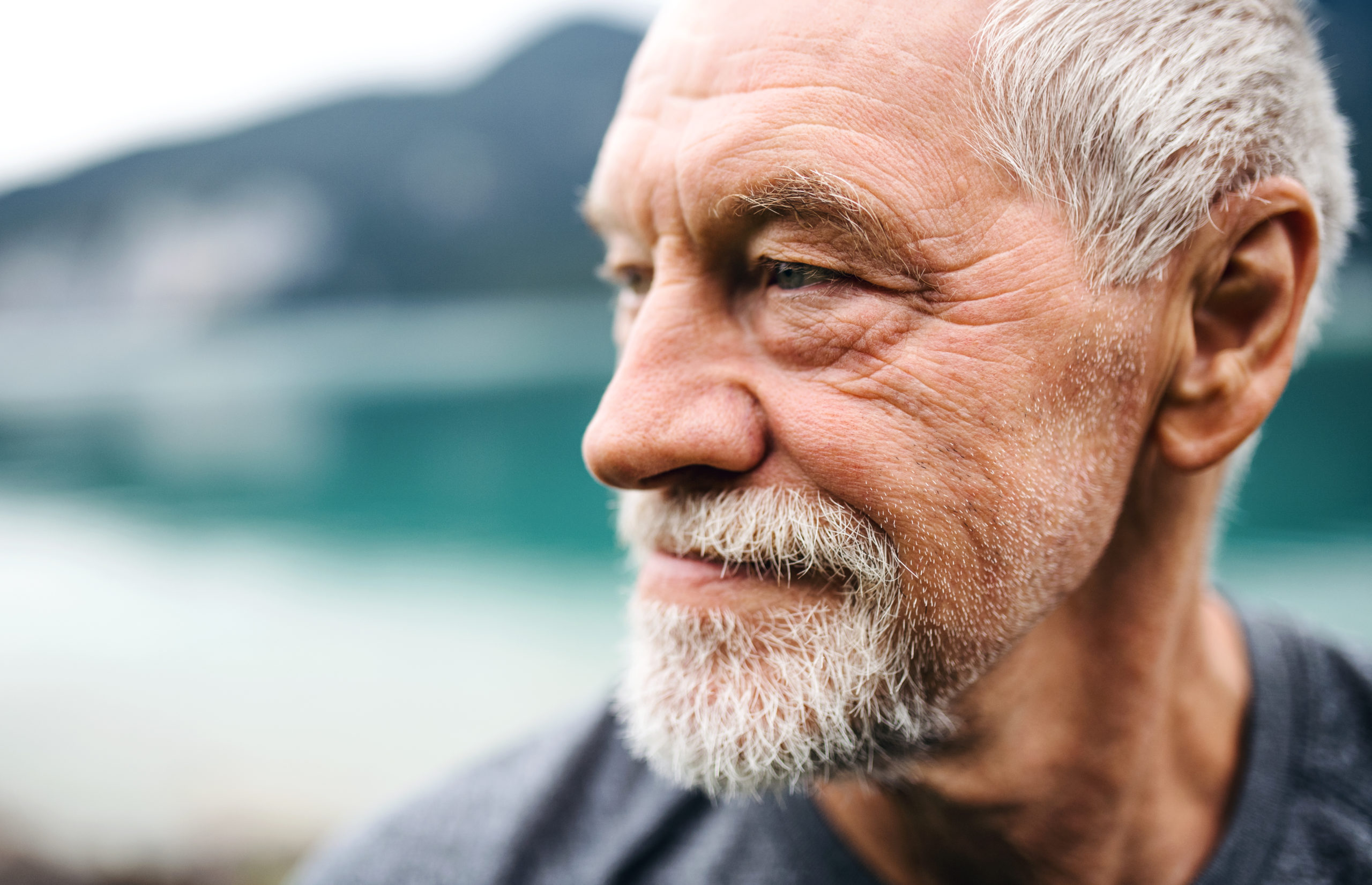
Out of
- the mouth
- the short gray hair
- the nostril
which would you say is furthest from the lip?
the short gray hair

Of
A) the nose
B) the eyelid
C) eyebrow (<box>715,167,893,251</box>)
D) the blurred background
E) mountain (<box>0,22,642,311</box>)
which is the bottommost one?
the blurred background

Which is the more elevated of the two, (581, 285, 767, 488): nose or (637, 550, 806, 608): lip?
(581, 285, 767, 488): nose

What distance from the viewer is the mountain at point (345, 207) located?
3435 inches

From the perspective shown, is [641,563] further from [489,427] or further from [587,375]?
[587,375]

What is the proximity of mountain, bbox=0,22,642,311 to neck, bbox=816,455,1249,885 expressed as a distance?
8431 cm

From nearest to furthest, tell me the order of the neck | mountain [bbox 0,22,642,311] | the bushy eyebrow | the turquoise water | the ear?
the bushy eyebrow → the ear → the neck → the turquoise water → mountain [bbox 0,22,642,311]

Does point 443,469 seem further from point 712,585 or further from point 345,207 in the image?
point 345,207

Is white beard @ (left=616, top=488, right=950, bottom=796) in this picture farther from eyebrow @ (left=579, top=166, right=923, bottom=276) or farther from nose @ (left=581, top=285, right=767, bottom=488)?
eyebrow @ (left=579, top=166, right=923, bottom=276)

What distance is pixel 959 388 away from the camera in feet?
4.39

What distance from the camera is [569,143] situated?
100 m

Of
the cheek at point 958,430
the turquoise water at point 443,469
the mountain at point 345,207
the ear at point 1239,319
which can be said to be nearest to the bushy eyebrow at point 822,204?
the cheek at point 958,430

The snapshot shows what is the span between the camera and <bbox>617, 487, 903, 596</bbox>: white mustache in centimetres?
136

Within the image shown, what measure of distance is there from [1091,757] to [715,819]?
2.65 ft

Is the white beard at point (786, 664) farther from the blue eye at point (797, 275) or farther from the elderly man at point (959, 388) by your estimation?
the blue eye at point (797, 275)
